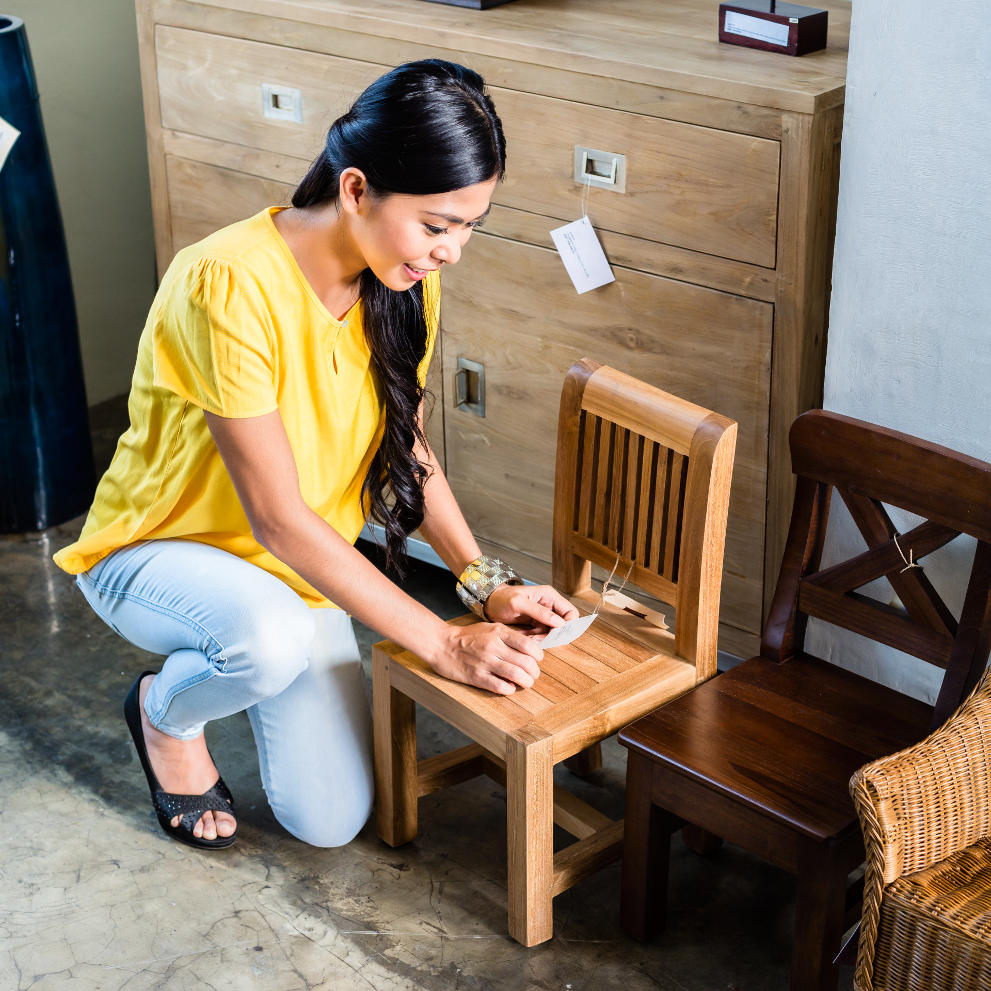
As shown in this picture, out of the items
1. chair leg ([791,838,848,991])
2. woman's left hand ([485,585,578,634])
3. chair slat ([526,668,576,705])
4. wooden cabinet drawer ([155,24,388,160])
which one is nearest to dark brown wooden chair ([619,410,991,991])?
chair leg ([791,838,848,991])

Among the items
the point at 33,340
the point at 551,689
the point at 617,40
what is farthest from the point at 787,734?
the point at 33,340

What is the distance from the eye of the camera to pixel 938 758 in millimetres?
1481

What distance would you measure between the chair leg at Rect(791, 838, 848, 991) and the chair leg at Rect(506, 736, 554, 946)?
0.33 metres

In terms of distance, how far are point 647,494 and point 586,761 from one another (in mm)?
578

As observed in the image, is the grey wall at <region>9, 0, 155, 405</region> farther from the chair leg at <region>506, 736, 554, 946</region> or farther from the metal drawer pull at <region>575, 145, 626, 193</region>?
the chair leg at <region>506, 736, 554, 946</region>

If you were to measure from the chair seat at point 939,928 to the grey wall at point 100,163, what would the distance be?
2710 millimetres

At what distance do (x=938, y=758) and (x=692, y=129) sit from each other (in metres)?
1.04

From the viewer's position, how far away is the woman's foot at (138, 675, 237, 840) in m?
2.05

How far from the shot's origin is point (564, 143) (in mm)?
2189

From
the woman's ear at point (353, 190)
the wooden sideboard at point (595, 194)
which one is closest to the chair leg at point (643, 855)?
the wooden sideboard at point (595, 194)

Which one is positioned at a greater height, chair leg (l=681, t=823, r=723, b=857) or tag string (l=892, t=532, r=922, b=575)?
tag string (l=892, t=532, r=922, b=575)

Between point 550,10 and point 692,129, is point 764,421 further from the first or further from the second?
point 550,10

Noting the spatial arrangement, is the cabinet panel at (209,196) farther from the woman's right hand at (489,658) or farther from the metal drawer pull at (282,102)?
the woman's right hand at (489,658)

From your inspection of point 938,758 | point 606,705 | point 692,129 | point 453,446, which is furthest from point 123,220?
point 938,758
